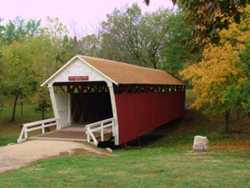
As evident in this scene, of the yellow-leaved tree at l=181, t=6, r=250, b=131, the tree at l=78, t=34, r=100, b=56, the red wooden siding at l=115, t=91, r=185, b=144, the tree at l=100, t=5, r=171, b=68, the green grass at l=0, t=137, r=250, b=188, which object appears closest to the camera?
the green grass at l=0, t=137, r=250, b=188

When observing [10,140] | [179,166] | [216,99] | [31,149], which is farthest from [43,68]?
[179,166]

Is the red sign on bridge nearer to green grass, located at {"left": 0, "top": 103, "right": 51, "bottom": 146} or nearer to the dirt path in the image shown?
the dirt path

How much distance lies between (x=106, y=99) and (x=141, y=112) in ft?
13.7

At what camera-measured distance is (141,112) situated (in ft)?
67.2

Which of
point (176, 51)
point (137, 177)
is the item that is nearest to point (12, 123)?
point (176, 51)

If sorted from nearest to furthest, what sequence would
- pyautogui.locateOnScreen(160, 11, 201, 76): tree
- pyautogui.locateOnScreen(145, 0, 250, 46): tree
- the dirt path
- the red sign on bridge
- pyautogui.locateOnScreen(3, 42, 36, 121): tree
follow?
pyautogui.locateOnScreen(145, 0, 250, 46): tree
the dirt path
the red sign on bridge
pyautogui.locateOnScreen(160, 11, 201, 76): tree
pyautogui.locateOnScreen(3, 42, 36, 121): tree

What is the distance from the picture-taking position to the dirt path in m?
11.3

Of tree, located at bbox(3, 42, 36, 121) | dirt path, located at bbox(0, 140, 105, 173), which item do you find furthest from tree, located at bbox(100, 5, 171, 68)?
dirt path, located at bbox(0, 140, 105, 173)

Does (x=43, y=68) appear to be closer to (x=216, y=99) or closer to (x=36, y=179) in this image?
(x=216, y=99)

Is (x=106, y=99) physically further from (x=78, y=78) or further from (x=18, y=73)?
(x=18, y=73)

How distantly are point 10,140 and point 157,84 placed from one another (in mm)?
9409

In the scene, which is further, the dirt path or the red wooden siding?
the red wooden siding

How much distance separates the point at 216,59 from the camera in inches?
766

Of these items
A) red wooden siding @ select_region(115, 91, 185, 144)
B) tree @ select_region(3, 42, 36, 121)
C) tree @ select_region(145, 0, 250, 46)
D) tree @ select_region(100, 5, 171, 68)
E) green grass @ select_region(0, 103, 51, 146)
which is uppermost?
tree @ select_region(100, 5, 171, 68)
